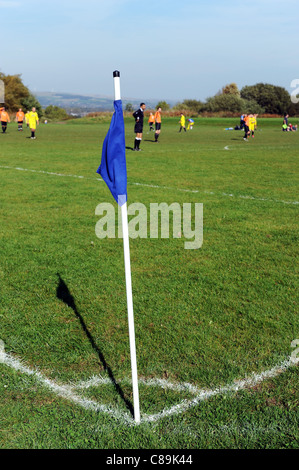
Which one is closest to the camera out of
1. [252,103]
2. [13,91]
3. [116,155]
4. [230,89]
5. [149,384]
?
[116,155]

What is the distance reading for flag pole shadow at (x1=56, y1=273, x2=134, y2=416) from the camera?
3412 millimetres

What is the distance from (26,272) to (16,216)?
3308 mm

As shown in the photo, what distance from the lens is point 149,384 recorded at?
3.53 metres

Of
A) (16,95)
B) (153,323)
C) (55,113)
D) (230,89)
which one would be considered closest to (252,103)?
(230,89)

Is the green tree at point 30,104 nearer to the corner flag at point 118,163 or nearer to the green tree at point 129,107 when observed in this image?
the green tree at point 129,107

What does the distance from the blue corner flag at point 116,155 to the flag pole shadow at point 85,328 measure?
1476 mm

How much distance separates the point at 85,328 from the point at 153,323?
2.21 ft

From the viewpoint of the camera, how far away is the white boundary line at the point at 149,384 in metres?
3.19

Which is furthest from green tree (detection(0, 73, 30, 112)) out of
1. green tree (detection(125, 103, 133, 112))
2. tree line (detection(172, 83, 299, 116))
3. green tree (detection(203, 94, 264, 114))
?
green tree (detection(203, 94, 264, 114))

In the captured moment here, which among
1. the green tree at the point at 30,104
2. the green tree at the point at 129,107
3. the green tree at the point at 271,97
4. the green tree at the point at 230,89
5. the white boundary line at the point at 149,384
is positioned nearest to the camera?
the white boundary line at the point at 149,384

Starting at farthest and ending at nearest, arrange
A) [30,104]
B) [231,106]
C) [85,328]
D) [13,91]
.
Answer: [231,106] < [13,91] < [30,104] < [85,328]

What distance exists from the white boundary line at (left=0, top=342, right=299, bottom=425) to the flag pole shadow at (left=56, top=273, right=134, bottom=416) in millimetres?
96

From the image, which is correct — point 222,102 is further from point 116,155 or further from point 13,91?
point 116,155

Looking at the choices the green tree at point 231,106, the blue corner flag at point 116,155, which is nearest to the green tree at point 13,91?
the green tree at point 231,106
